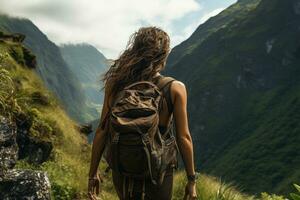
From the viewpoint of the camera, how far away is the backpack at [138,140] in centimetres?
389

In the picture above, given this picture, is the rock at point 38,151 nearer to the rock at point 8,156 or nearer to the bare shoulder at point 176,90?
the rock at point 8,156

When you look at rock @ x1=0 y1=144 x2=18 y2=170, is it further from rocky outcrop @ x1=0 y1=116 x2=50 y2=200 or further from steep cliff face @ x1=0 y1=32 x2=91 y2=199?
rocky outcrop @ x1=0 y1=116 x2=50 y2=200

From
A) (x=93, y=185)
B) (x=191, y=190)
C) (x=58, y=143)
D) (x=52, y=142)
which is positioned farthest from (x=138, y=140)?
(x=58, y=143)

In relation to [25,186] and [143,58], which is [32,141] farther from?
[143,58]

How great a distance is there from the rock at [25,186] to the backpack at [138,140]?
2406mm

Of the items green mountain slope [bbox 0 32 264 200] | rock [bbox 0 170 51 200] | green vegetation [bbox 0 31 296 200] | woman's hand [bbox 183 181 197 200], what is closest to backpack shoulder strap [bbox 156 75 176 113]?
woman's hand [bbox 183 181 197 200]

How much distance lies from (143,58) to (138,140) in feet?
2.97

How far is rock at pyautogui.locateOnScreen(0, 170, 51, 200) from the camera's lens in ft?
20.2

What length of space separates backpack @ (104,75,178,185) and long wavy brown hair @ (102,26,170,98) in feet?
1.12

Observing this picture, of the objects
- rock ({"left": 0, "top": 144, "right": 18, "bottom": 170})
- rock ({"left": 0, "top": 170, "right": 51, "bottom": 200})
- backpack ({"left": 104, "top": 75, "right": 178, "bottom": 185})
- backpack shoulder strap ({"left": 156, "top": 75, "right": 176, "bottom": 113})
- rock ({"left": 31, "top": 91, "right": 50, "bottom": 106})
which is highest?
rock ({"left": 31, "top": 91, "right": 50, "bottom": 106})

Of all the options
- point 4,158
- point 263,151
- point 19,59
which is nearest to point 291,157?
point 263,151

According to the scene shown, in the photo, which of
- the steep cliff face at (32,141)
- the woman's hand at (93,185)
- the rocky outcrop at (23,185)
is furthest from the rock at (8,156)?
the woman's hand at (93,185)

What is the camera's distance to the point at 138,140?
12.8ft

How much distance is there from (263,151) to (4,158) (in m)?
172
